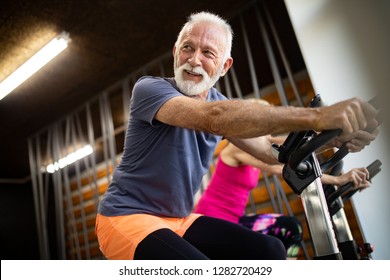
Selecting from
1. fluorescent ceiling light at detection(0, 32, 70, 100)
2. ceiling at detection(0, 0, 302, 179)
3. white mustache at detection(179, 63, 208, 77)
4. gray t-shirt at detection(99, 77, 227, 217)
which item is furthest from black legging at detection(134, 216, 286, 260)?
ceiling at detection(0, 0, 302, 179)

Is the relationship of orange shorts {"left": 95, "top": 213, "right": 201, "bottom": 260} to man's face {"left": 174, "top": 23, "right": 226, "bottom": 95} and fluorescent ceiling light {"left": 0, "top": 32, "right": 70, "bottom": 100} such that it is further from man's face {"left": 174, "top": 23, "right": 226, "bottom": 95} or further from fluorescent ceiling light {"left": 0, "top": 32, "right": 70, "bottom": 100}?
fluorescent ceiling light {"left": 0, "top": 32, "right": 70, "bottom": 100}

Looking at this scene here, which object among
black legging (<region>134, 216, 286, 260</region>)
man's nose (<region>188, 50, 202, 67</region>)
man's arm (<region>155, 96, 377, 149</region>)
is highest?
man's nose (<region>188, 50, 202, 67</region>)

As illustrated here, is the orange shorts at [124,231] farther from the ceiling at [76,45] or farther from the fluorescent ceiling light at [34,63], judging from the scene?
the ceiling at [76,45]

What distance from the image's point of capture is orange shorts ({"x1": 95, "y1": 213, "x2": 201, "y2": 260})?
0.87m

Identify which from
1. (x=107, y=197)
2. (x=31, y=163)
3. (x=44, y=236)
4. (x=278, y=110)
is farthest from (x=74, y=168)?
(x=278, y=110)

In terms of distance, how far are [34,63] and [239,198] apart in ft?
4.93

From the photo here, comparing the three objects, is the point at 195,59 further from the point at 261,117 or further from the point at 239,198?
the point at 239,198

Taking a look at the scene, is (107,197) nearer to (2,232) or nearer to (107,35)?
(2,232)

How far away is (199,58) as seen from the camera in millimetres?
1090

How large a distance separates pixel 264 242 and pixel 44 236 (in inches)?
96.4

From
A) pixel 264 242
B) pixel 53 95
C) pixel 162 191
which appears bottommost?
pixel 264 242

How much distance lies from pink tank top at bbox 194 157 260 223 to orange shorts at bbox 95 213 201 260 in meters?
0.62

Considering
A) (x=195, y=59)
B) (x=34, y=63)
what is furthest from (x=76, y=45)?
(x=195, y=59)

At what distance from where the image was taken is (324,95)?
1.59 meters
